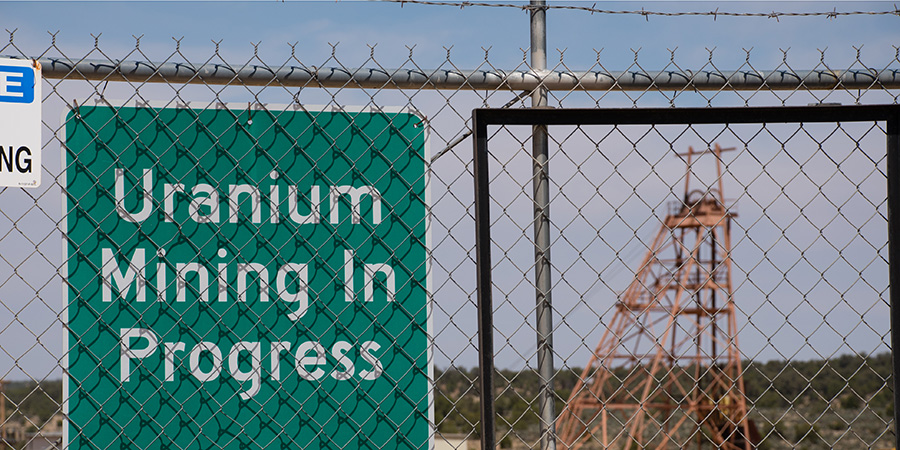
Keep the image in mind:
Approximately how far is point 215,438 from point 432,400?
65cm

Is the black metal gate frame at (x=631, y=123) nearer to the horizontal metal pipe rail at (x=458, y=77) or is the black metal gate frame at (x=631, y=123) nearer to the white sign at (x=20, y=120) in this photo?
the horizontal metal pipe rail at (x=458, y=77)

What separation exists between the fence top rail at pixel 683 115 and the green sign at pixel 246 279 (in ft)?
0.87

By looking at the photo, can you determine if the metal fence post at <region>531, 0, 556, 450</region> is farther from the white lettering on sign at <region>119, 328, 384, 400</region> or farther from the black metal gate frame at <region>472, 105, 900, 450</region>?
the white lettering on sign at <region>119, 328, 384, 400</region>

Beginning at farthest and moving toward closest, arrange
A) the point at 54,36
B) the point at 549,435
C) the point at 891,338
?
the point at 891,338 < the point at 549,435 < the point at 54,36

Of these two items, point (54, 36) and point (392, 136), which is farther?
point (392, 136)

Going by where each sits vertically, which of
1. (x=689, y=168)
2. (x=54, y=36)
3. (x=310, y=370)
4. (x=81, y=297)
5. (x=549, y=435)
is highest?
(x=54, y=36)

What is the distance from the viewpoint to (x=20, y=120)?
7.60 feet

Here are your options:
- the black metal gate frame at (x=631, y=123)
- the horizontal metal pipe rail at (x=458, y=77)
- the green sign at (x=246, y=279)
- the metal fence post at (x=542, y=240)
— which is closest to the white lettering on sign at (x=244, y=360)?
the green sign at (x=246, y=279)

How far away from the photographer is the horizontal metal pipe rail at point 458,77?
92.7 inches

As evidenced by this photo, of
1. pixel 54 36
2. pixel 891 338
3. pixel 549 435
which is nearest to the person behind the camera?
pixel 54 36

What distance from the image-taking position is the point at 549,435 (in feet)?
8.15

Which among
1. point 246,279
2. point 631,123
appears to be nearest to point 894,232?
point 631,123

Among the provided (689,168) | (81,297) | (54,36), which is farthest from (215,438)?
(689,168)

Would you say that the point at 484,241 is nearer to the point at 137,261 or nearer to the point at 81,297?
the point at 137,261
